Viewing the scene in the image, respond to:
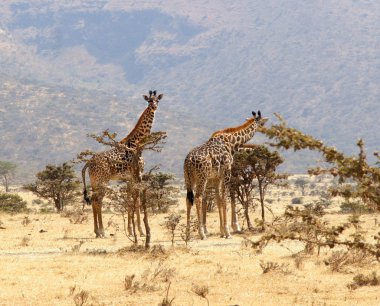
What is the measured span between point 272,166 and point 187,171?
406cm

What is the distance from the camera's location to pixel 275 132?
954 centimetres

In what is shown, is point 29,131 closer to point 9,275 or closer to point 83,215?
point 83,215

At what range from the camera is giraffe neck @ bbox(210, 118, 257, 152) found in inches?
982

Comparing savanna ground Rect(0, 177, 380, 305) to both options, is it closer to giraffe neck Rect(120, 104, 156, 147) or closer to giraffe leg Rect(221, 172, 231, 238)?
giraffe leg Rect(221, 172, 231, 238)

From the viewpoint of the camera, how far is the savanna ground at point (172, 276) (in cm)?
1350

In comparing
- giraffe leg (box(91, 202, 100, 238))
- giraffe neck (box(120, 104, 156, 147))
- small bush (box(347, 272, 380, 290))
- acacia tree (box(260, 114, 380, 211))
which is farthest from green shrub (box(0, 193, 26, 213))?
acacia tree (box(260, 114, 380, 211))

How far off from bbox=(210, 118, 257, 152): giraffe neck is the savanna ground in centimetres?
385

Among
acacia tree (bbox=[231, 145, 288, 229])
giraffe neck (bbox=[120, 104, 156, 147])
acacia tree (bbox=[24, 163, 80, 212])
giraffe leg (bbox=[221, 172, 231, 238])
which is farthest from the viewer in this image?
acacia tree (bbox=[24, 163, 80, 212])

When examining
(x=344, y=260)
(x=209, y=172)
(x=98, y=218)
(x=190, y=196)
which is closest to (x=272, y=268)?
(x=344, y=260)

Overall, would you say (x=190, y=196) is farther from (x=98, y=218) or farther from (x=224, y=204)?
(x=98, y=218)

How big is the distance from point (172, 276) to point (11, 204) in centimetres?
3045

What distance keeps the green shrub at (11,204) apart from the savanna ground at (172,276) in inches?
817

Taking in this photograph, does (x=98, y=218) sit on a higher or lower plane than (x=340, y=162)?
lower

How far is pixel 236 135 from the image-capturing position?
25219 millimetres
